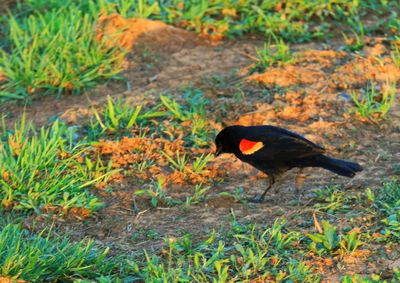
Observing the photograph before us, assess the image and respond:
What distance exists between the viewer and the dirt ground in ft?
18.1

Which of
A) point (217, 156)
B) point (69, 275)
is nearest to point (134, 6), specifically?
point (217, 156)

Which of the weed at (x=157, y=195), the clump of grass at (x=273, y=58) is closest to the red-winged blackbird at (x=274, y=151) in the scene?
the weed at (x=157, y=195)

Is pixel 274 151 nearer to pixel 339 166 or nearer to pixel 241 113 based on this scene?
pixel 339 166

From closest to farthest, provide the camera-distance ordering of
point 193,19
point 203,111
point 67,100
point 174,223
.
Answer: point 174,223
point 203,111
point 67,100
point 193,19

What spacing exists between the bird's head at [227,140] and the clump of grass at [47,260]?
1.37 meters

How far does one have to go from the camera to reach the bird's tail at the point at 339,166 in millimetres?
5488

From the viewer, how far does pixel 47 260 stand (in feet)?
15.3

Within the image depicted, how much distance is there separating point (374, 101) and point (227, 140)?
59.6 inches

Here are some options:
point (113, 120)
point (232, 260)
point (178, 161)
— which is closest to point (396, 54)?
point (178, 161)

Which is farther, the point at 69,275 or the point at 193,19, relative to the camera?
the point at 193,19

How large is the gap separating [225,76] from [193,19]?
1.00 metres

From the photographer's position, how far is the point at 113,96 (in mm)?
7148

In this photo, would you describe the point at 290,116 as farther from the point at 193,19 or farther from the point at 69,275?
the point at 69,275

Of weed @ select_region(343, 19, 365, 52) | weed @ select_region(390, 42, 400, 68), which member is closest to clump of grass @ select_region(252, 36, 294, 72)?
weed @ select_region(343, 19, 365, 52)
